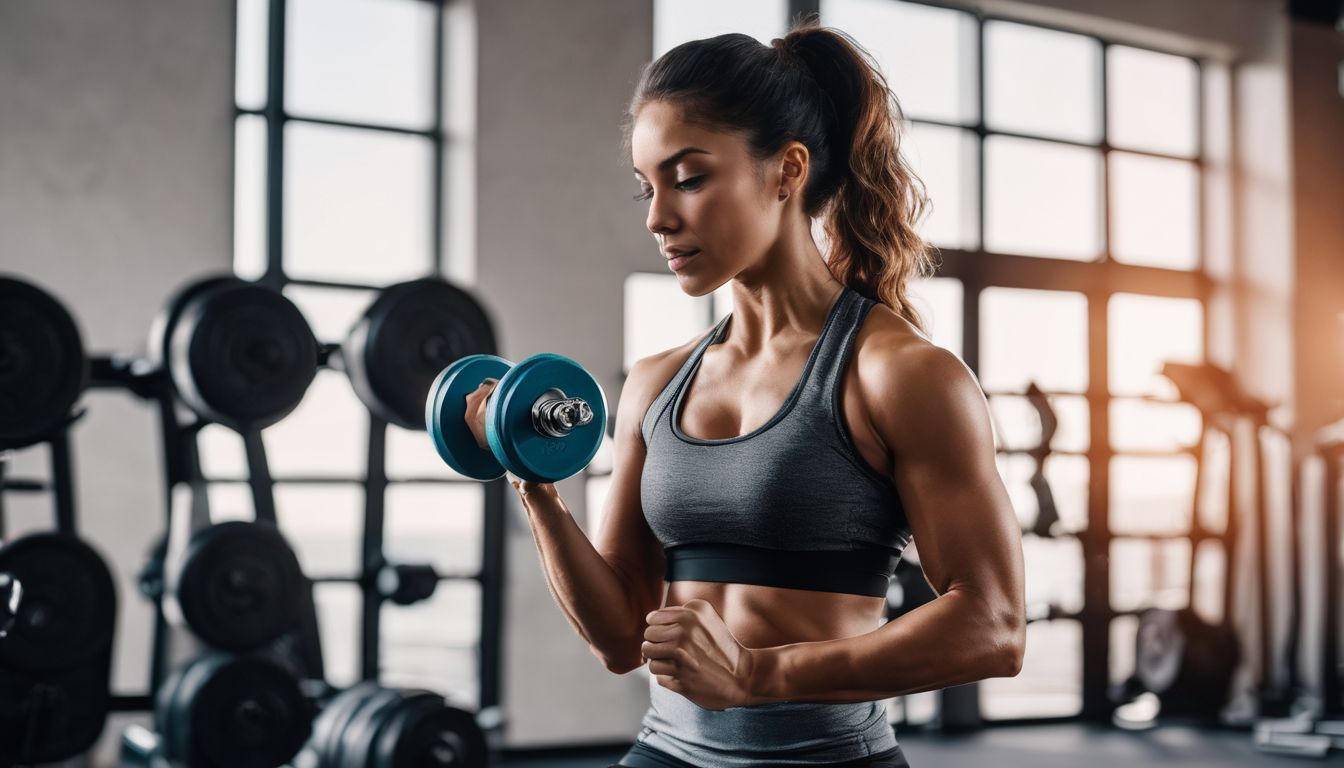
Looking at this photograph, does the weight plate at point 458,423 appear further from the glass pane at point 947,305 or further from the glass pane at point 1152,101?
the glass pane at point 1152,101

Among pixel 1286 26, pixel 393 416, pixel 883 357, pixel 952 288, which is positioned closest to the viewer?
pixel 883 357

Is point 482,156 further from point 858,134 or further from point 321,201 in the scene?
point 858,134

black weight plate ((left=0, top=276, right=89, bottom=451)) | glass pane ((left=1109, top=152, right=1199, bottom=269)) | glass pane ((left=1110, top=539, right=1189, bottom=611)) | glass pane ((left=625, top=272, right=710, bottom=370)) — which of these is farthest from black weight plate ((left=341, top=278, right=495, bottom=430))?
glass pane ((left=1109, top=152, right=1199, bottom=269))

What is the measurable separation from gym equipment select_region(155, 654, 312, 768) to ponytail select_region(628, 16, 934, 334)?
1.95m

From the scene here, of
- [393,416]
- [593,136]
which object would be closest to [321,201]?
[593,136]

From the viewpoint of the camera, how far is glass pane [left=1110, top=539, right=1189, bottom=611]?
201 inches

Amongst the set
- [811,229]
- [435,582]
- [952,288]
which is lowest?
[435,582]

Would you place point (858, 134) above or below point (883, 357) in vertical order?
above

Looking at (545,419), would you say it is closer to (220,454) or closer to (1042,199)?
(220,454)

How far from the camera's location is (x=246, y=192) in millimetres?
3836

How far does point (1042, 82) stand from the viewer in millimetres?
5184

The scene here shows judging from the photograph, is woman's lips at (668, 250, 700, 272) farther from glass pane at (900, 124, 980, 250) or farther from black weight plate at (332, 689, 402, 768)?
glass pane at (900, 124, 980, 250)

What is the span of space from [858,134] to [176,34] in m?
2.99

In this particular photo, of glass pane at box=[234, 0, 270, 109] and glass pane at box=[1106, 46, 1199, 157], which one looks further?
glass pane at box=[1106, 46, 1199, 157]
